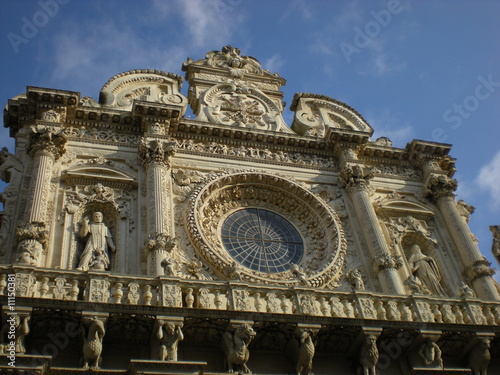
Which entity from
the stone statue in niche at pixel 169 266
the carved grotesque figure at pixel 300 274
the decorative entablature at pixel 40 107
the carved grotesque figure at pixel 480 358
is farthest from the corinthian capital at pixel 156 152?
the carved grotesque figure at pixel 480 358

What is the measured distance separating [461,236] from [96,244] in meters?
9.57

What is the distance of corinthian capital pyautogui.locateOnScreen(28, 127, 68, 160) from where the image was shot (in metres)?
15.5

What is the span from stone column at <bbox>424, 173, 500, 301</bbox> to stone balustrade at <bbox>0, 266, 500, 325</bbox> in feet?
6.20

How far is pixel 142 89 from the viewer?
19484mm

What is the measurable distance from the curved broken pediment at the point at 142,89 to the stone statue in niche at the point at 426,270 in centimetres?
765

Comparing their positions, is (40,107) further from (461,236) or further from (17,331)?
(461,236)

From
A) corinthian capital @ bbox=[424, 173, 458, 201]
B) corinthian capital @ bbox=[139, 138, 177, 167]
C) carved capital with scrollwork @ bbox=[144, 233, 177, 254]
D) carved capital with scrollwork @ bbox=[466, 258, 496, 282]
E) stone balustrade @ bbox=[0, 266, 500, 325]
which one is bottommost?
stone balustrade @ bbox=[0, 266, 500, 325]

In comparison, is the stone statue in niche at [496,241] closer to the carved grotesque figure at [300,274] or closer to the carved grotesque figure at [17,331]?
the carved grotesque figure at [300,274]

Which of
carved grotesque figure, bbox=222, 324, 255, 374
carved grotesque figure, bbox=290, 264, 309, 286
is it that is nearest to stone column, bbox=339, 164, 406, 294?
carved grotesque figure, bbox=290, 264, 309, 286

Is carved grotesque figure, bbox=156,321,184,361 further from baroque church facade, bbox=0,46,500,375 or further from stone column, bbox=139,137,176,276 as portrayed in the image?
stone column, bbox=139,137,176,276

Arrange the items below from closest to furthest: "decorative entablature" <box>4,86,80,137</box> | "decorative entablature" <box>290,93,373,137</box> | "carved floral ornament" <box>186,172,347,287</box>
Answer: "carved floral ornament" <box>186,172,347,287</box> < "decorative entablature" <box>4,86,80,137</box> < "decorative entablature" <box>290,93,373,137</box>

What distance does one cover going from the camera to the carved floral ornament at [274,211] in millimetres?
15035

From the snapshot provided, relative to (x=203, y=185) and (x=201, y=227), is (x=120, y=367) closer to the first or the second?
(x=201, y=227)

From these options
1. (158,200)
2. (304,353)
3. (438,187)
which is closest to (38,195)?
(158,200)
